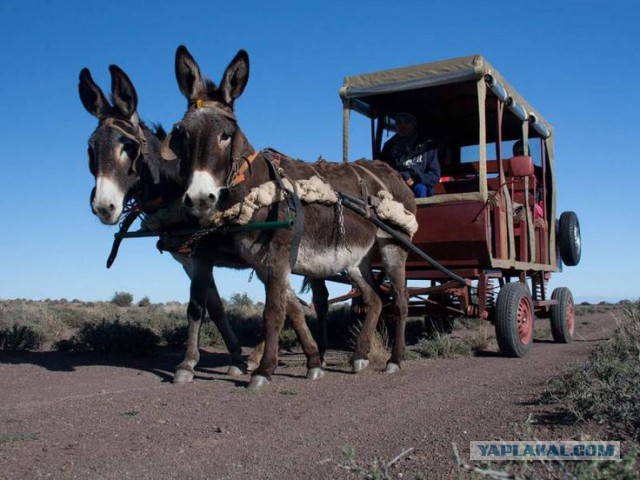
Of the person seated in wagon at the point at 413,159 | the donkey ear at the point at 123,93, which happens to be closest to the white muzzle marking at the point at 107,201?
the donkey ear at the point at 123,93

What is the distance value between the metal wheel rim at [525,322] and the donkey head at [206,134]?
15.4ft

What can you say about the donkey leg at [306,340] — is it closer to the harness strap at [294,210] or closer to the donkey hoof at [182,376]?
the harness strap at [294,210]

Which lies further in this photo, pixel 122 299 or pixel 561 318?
pixel 122 299

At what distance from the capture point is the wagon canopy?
8.35m

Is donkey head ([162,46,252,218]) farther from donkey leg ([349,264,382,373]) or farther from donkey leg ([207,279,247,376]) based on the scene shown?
donkey leg ([349,264,382,373])

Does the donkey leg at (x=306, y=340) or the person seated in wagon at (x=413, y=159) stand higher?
the person seated in wagon at (x=413, y=159)

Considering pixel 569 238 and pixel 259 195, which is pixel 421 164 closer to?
pixel 259 195

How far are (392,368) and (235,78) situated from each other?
141 inches

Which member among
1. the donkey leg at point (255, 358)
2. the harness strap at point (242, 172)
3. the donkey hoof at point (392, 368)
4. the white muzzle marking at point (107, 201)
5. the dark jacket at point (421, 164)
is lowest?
the donkey hoof at point (392, 368)

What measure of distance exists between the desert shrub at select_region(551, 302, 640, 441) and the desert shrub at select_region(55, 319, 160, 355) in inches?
239

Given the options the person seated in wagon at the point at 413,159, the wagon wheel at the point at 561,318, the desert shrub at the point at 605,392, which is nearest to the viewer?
the desert shrub at the point at 605,392

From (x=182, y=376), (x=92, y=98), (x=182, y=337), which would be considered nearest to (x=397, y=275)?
(x=182, y=376)

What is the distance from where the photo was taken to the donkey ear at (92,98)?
22.3 ft

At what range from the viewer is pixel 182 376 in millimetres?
6711
